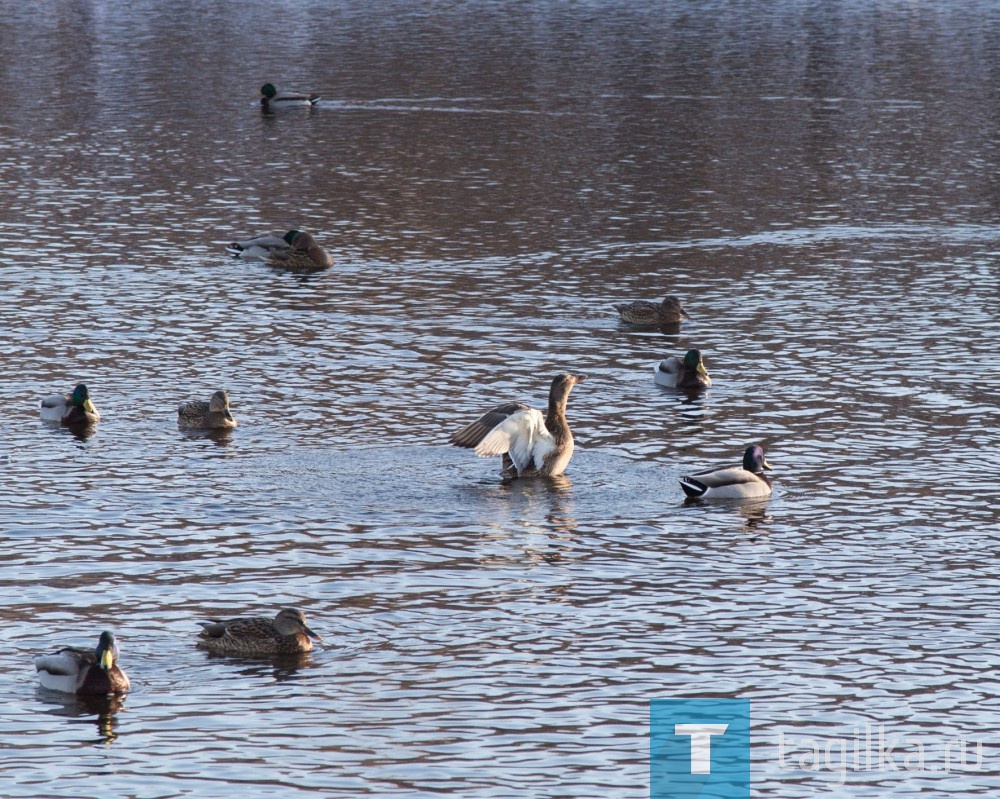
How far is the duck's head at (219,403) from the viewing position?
25.7 metres

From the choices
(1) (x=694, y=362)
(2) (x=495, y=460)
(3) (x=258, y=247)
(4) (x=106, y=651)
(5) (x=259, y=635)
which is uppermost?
(3) (x=258, y=247)

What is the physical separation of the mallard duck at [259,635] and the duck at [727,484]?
22.7 feet

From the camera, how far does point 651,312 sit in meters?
33.2

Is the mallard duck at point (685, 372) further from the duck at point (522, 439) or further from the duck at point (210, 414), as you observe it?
the duck at point (210, 414)

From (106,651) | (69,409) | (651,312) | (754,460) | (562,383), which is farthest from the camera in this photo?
(651,312)

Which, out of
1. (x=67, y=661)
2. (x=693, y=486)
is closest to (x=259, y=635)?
(x=67, y=661)

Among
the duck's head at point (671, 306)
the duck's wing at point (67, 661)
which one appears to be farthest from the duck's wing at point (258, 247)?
the duck's wing at point (67, 661)

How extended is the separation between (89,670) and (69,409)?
10.4 meters

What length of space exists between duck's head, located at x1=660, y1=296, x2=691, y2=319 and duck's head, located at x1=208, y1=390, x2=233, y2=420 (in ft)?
34.4

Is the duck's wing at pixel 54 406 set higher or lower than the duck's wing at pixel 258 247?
lower

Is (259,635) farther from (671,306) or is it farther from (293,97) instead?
(293,97)

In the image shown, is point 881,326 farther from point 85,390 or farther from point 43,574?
point 43,574

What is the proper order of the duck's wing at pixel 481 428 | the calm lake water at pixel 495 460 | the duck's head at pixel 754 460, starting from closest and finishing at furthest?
the calm lake water at pixel 495 460, the duck's head at pixel 754 460, the duck's wing at pixel 481 428

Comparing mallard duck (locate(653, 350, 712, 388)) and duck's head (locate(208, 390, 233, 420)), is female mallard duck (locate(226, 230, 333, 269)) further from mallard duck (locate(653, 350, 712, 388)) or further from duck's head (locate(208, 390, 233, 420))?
duck's head (locate(208, 390, 233, 420))
